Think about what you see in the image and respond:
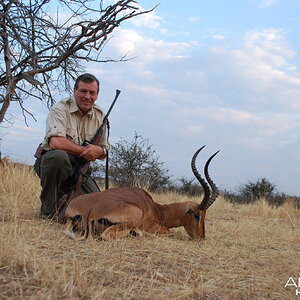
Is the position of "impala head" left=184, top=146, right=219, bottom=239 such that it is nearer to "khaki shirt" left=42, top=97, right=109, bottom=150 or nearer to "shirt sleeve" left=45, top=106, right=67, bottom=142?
"khaki shirt" left=42, top=97, right=109, bottom=150

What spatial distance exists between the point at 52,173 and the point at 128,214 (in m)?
1.29

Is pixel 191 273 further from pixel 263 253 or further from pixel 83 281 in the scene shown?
pixel 263 253

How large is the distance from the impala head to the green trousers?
57.7 inches

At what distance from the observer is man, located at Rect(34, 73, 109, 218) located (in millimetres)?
5219

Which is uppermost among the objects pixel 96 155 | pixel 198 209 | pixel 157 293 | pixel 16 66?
pixel 16 66

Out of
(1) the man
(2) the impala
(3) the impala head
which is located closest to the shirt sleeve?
(1) the man

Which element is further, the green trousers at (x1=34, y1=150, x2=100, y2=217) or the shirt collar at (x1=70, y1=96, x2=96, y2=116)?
the shirt collar at (x1=70, y1=96, x2=96, y2=116)

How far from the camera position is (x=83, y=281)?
8.04ft

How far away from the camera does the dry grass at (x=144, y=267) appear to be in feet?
7.90

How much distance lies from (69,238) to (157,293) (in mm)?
1738

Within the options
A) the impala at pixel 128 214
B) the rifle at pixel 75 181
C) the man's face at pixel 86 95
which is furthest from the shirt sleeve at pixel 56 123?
the impala at pixel 128 214

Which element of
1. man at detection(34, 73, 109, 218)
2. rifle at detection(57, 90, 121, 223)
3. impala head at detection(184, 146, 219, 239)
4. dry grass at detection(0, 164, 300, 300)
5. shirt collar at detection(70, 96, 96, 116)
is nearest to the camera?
dry grass at detection(0, 164, 300, 300)

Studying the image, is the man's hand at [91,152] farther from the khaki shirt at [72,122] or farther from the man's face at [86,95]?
the man's face at [86,95]

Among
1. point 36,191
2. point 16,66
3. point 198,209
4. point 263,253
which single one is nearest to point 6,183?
point 36,191
